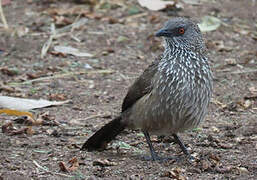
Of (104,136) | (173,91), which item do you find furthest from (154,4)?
(173,91)

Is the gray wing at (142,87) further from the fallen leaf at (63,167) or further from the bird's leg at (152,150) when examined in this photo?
the fallen leaf at (63,167)

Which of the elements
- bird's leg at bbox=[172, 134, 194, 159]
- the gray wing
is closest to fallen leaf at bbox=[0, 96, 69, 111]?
the gray wing

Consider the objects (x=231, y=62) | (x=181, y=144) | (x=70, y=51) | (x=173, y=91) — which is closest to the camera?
(x=173, y=91)

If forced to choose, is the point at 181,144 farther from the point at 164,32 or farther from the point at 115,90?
the point at 115,90

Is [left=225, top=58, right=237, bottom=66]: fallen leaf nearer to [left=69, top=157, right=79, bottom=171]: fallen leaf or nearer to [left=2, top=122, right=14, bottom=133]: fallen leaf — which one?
[left=2, top=122, right=14, bottom=133]: fallen leaf

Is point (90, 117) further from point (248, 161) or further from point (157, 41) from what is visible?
point (157, 41)

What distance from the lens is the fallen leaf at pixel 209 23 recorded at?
9.51 meters

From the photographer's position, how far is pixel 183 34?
544 centimetres

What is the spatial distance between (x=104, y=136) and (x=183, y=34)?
4.16ft

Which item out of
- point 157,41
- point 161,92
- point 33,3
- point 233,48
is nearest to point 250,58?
point 233,48

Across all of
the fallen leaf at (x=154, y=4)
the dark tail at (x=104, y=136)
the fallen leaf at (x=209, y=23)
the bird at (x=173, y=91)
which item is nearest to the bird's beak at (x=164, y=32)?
the bird at (x=173, y=91)

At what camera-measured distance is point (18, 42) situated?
892 centimetres

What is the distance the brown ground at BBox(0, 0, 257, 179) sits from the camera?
496cm

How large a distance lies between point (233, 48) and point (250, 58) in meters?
0.64
